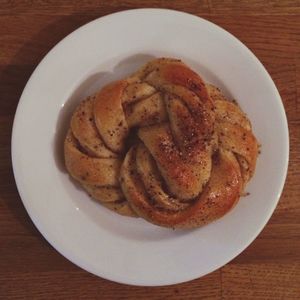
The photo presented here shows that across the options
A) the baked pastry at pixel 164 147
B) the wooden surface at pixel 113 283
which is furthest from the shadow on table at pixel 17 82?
the baked pastry at pixel 164 147

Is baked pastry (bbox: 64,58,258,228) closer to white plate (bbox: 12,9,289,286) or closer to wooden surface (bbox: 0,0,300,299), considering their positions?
white plate (bbox: 12,9,289,286)

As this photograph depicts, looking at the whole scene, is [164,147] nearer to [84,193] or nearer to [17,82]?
[84,193]

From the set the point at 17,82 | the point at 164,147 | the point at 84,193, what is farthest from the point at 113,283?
the point at 17,82

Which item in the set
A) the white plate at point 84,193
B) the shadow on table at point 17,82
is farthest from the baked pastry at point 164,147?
the shadow on table at point 17,82

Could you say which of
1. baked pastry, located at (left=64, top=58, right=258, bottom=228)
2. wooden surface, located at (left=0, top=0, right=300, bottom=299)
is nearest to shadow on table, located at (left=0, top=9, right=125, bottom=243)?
wooden surface, located at (left=0, top=0, right=300, bottom=299)

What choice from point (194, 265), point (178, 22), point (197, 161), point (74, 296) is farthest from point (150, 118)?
point (74, 296)

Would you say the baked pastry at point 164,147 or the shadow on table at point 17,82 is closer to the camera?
the baked pastry at point 164,147

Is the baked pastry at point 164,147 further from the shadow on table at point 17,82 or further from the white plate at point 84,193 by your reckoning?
the shadow on table at point 17,82
